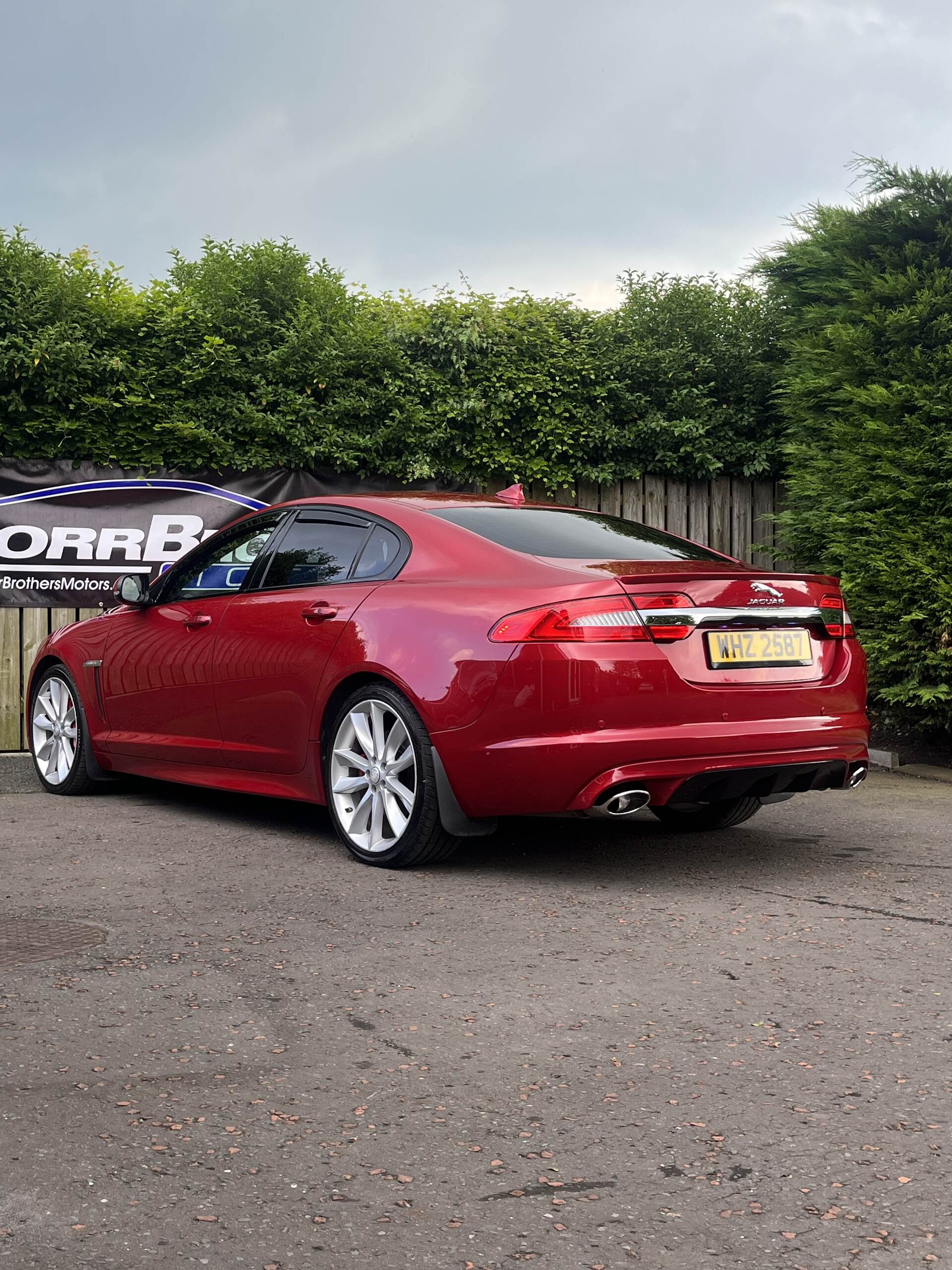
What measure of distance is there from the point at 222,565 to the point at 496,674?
2317 mm

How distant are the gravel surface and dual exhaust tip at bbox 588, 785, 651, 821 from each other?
31 centimetres

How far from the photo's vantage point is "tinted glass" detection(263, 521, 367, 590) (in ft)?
19.9

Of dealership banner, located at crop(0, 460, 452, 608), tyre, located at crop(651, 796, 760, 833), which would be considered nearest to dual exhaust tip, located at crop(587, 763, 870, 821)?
tyre, located at crop(651, 796, 760, 833)

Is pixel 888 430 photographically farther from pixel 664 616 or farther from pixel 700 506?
pixel 664 616

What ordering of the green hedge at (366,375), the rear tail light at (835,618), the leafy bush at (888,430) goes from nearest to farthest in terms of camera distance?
the rear tail light at (835,618)
the leafy bush at (888,430)
the green hedge at (366,375)

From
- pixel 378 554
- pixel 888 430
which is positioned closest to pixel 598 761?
pixel 378 554

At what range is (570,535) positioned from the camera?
5.83 meters

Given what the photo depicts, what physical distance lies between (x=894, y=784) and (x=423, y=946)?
479 centimetres

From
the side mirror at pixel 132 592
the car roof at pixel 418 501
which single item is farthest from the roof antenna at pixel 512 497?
the side mirror at pixel 132 592

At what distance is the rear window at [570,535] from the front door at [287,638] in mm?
535

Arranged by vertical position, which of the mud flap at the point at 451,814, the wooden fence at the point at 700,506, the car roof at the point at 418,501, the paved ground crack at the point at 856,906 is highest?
the wooden fence at the point at 700,506

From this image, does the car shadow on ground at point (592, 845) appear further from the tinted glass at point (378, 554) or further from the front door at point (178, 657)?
the tinted glass at point (378, 554)

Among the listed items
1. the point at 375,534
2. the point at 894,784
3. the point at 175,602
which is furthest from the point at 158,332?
the point at 894,784

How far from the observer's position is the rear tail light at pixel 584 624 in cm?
496
